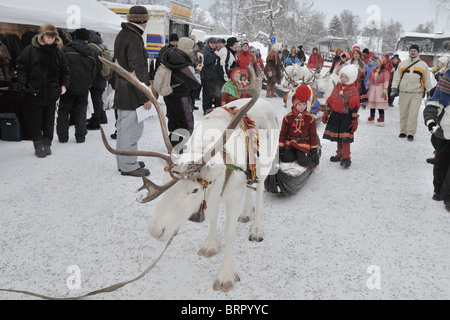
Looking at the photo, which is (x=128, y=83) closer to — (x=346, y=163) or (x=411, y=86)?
(x=346, y=163)

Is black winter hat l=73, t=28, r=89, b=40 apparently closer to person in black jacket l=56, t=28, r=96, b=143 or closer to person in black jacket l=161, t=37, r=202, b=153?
person in black jacket l=56, t=28, r=96, b=143

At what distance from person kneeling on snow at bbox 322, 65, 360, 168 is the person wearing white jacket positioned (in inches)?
163

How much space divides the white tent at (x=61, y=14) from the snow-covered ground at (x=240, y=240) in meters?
2.80

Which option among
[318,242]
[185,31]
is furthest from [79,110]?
[185,31]

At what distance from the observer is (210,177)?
2539 millimetres

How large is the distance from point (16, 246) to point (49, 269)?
0.58m

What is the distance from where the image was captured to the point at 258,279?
320 cm

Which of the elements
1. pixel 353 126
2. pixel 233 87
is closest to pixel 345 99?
pixel 353 126

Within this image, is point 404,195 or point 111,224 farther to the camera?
point 404,195

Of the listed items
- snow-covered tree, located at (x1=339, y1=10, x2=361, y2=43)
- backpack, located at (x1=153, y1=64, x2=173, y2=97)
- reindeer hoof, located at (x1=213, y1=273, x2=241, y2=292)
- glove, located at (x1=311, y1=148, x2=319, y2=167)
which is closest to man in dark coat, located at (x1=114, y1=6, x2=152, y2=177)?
backpack, located at (x1=153, y1=64, x2=173, y2=97)

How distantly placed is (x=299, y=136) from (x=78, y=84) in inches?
162

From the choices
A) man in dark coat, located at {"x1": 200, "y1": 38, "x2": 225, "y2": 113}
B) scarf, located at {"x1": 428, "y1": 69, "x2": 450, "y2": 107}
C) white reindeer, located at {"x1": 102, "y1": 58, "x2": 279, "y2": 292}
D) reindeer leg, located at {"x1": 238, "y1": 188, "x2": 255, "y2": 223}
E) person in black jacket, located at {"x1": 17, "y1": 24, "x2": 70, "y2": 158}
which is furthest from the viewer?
man in dark coat, located at {"x1": 200, "y1": 38, "x2": 225, "y2": 113}

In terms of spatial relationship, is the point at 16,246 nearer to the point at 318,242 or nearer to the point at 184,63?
the point at 318,242

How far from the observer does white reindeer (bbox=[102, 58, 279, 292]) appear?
2428 mm
